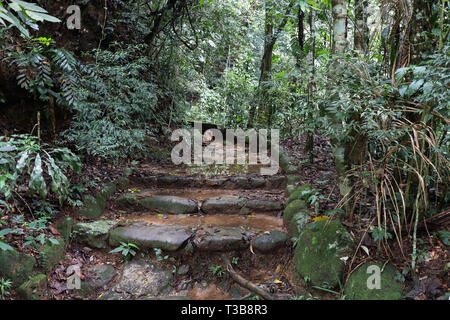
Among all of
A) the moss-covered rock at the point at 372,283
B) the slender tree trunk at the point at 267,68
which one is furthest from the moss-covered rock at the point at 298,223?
the slender tree trunk at the point at 267,68

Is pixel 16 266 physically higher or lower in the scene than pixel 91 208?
lower

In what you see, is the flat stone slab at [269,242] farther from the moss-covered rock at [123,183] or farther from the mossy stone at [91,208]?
the moss-covered rock at [123,183]

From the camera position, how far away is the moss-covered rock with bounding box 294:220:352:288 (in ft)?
7.03

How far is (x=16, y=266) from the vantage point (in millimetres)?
2025

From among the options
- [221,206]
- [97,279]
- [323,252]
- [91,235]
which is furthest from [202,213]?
[323,252]

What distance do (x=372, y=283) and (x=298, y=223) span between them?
0.87m

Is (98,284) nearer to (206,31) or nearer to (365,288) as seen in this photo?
(365,288)

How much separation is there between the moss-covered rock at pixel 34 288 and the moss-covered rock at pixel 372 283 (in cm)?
225

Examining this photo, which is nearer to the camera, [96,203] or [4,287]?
[4,287]

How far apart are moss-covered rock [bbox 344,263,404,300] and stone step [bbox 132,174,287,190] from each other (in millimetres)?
2026

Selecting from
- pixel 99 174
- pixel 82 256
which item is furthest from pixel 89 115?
pixel 82 256

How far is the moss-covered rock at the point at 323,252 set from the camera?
7.03 feet

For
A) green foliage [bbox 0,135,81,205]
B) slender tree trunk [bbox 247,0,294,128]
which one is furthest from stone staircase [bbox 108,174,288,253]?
slender tree trunk [bbox 247,0,294,128]

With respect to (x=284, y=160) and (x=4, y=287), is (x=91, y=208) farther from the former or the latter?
(x=284, y=160)
